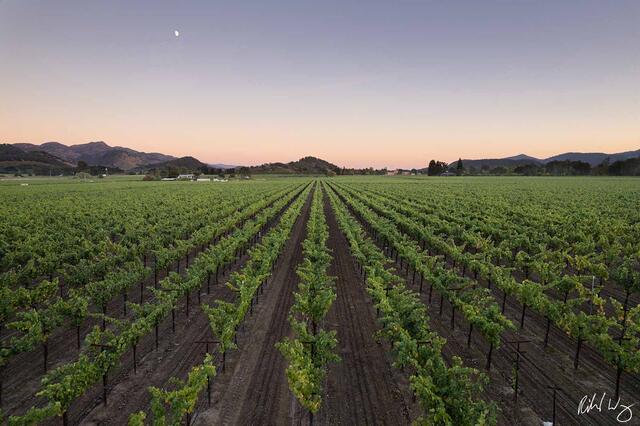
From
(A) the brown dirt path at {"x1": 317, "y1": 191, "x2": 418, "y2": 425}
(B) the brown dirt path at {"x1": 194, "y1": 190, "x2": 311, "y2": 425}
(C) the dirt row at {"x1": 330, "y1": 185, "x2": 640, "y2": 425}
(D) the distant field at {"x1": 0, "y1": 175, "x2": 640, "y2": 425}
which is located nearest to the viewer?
(D) the distant field at {"x1": 0, "y1": 175, "x2": 640, "y2": 425}

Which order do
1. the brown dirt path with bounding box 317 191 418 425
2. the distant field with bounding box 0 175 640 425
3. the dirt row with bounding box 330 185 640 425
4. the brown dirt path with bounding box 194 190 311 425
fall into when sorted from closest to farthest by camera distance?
the distant field with bounding box 0 175 640 425 → the brown dirt path with bounding box 194 190 311 425 → the brown dirt path with bounding box 317 191 418 425 → the dirt row with bounding box 330 185 640 425

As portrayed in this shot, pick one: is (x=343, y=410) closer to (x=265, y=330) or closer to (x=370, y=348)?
(x=370, y=348)

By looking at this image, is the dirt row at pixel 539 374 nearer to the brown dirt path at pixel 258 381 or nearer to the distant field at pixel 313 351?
the distant field at pixel 313 351

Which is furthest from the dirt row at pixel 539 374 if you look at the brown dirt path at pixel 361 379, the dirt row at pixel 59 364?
the dirt row at pixel 59 364

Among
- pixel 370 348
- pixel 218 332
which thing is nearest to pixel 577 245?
pixel 370 348

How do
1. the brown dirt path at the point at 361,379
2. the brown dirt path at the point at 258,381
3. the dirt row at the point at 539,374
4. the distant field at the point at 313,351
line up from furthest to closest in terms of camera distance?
the dirt row at the point at 539,374
the brown dirt path at the point at 361,379
the brown dirt path at the point at 258,381
the distant field at the point at 313,351

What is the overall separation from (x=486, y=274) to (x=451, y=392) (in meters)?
10.4

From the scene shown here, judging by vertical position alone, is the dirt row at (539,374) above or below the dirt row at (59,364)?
below

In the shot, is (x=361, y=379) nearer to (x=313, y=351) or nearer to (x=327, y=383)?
(x=327, y=383)

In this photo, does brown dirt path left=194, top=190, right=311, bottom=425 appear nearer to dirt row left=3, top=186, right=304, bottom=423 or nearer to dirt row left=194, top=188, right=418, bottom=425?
dirt row left=194, top=188, right=418, bottom=425

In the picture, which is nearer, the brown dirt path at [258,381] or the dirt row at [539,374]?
the brown dirt path at [258,381]

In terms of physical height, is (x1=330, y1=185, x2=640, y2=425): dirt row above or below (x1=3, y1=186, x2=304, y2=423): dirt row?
below

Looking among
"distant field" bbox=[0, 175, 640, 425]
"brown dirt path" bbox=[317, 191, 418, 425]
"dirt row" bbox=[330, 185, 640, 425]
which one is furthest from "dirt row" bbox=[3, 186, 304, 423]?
"dirt row" bbox=[330, 185, 640, 425]

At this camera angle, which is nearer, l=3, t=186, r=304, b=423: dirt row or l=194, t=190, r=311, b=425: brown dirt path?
l=194, t=190, r=311, b=425: brown dirt path
